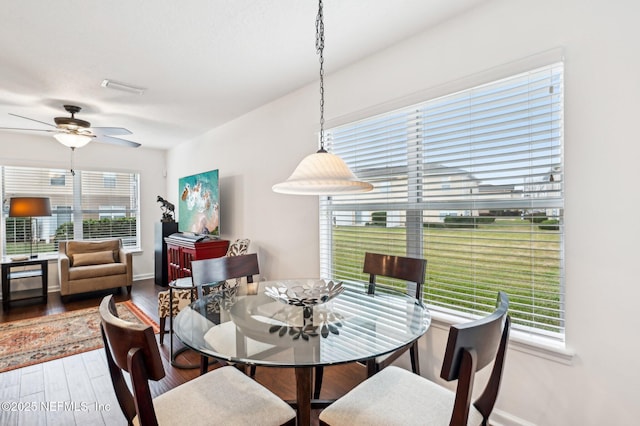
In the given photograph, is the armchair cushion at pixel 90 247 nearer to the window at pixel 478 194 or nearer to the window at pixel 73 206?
the window at pixel 73 206

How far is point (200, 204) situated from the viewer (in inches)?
177

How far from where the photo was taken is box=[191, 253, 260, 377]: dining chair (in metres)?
2.17

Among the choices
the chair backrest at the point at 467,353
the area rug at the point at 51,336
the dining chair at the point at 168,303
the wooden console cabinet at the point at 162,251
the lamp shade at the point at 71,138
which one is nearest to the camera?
the chair backrest at the point at 467,353

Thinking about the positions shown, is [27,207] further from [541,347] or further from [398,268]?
[541,347]

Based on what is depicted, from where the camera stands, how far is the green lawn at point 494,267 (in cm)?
172

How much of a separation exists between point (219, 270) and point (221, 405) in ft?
3.70

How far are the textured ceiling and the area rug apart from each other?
242 centimetres

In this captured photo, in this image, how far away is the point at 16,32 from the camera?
2.11m

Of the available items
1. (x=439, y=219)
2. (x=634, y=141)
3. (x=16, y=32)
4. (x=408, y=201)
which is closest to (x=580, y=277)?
(x=634, y=141)

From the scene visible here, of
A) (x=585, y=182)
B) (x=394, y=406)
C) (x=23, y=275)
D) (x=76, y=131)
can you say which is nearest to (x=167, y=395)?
(x=394, y=406)

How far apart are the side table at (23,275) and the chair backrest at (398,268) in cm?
468

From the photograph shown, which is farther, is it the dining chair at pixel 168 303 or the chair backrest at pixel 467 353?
the dining chair at pixel 168 303

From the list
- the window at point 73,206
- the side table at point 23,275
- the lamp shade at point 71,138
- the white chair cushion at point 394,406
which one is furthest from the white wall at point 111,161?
the white chair cushion at point 394,406

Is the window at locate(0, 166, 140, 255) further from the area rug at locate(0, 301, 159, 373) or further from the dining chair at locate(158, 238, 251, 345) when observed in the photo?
the dining chair at locate(158, 238, 251, 345)
